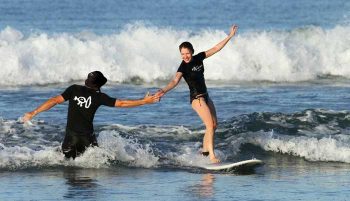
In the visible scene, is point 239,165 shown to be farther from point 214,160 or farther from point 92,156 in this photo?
point 92,156

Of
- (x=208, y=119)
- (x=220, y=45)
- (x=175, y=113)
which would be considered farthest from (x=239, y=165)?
(x=175, y=113)

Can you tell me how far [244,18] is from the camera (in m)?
44.6

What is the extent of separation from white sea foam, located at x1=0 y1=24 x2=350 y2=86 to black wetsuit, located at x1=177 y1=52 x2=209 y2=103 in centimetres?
1129

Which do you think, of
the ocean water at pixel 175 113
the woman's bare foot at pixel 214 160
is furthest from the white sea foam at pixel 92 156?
the woman's bare foot at pixel 214 160

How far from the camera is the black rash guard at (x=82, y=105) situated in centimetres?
1514

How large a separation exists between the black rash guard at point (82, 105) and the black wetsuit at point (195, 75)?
148cm

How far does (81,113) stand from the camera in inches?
601

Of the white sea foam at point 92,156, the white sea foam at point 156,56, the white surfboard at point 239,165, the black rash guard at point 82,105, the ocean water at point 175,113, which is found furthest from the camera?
the white sea foam at point 156,56

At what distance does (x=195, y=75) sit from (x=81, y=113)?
Answer: 73.2 inches

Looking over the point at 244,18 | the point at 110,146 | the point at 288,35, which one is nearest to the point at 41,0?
the point at 244,18

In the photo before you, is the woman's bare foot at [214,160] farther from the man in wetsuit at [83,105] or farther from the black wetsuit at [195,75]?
the man in wetsuit at [83,105]

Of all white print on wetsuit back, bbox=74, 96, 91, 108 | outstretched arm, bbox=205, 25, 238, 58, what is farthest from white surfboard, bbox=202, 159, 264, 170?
white print on wetsuit back, bbox=74, 96, 91, 108

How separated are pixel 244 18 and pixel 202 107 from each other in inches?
1134

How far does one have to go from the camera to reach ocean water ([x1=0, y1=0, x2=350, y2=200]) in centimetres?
1452
